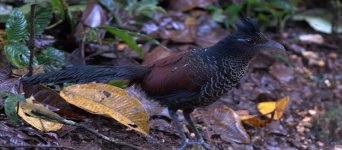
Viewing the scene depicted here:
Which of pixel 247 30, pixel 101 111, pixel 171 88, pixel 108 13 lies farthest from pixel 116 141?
pixel 108 13

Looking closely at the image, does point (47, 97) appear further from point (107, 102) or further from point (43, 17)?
point (43, 17)

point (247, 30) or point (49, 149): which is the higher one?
point (247, 30)

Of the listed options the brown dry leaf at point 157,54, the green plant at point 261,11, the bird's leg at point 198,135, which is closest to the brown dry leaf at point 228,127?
the bird's leg at point 198,135

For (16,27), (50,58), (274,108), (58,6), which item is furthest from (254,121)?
(16,27)

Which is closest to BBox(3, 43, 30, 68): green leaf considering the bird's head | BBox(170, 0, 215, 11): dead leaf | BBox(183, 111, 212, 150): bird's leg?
BBox(183, 111, 212, 150): bird's leg

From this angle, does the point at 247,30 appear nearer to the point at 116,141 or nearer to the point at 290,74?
the point at 116,141

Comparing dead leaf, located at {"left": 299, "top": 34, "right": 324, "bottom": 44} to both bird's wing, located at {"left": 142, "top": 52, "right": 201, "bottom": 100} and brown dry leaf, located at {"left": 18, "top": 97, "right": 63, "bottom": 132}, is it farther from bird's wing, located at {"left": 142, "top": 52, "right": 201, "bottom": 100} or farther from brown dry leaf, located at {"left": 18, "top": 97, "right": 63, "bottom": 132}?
brown dry leaf, located at {"left": 18, "top": 97, "right": 63, "bottom": 132}
